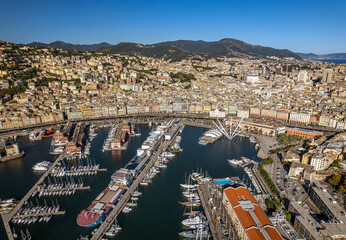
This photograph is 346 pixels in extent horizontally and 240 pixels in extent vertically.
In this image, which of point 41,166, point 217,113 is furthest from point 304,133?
point 41,166

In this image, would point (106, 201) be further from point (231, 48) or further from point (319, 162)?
point (231, 48)

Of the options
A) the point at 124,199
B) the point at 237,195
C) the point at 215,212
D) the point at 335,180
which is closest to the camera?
the point at 237,195

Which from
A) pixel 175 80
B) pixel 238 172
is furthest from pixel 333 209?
pixel 175 80

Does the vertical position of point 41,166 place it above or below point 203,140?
below

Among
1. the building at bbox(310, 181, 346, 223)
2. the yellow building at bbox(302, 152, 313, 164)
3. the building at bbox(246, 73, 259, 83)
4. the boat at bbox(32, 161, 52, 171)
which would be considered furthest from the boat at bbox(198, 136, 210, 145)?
the building at bbox(246, 73, 259, 83)

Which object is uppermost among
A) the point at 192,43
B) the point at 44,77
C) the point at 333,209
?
the point at 192,43

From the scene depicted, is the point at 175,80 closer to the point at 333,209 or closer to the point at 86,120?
the point at 86,120

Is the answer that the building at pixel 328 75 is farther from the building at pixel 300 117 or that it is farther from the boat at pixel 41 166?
the boat at pixel 41 166
